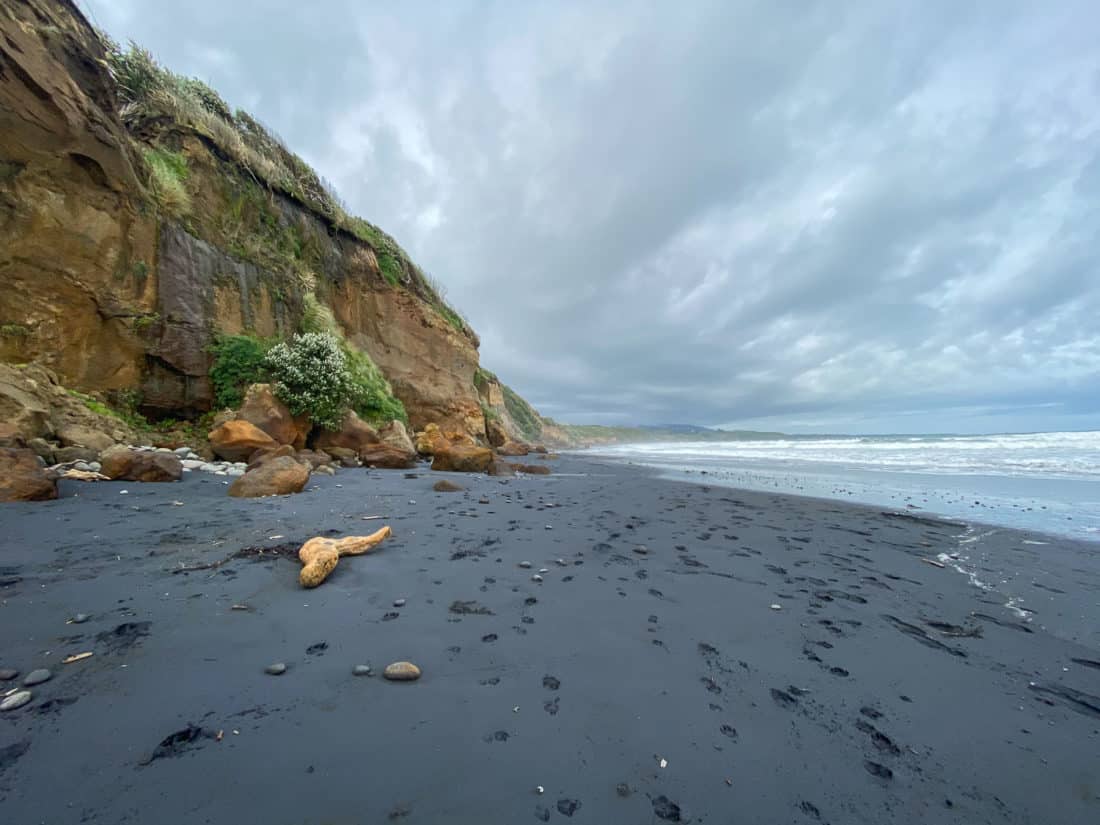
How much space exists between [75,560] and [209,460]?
5777mm

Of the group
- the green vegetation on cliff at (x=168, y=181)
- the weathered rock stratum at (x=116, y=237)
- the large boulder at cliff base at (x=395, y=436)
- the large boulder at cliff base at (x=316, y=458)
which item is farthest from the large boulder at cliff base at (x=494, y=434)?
the green vegetation on cliff at (x=168, y=181)

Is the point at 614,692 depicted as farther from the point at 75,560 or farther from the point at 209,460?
the point at 209,460

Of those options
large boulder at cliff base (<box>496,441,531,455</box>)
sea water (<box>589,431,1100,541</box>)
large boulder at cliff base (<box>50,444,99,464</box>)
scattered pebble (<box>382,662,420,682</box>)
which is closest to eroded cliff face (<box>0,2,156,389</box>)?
large boulder at cliff base (<box>50,444,99,464</box>)

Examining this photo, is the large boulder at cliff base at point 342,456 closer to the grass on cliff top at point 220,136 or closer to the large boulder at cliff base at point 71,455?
the large boulder at cliff base at point 71,455

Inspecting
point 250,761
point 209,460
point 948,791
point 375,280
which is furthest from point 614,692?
point 375,280

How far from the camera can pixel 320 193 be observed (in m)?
15.2

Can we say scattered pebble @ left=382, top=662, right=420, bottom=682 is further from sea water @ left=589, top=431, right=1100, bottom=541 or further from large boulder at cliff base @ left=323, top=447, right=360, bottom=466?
large boulder at cliff base @ left=323, top=447, right=360, bottom=466

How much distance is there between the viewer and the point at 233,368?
9898 mm

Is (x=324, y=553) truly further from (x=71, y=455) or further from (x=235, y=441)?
(x=235, y=441)

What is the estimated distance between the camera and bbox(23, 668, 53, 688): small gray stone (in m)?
1.83

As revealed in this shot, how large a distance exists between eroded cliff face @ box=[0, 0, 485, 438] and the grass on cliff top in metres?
0.37

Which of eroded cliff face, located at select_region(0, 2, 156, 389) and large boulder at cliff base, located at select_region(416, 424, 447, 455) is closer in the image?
eroded cliff face, located at select_region(0, 2, 156, 389)

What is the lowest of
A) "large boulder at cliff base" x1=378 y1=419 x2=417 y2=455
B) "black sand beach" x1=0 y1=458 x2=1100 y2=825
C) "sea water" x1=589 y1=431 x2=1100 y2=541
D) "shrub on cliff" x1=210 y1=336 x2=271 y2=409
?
"black sand beach" x1=0 y1=458 x2=1100 y2=825

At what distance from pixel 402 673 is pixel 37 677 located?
5.26 feet
